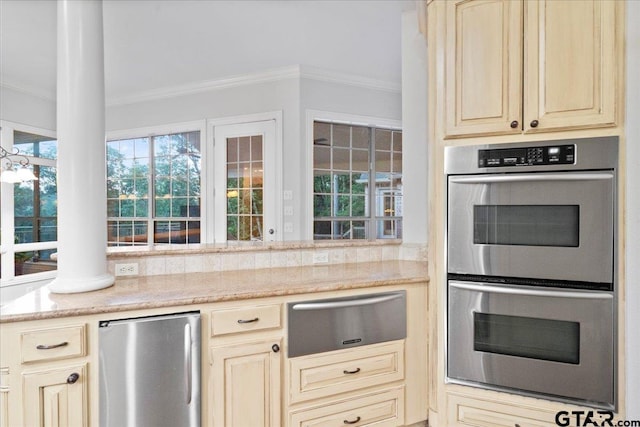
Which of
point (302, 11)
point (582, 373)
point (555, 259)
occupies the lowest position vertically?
point (582, 373)

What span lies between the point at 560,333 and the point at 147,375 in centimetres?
173

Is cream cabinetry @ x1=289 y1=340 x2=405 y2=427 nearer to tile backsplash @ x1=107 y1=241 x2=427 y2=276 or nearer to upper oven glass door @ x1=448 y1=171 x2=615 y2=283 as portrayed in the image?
upper oven glass door @ x1=448 y1=171 x2=615 y2=283

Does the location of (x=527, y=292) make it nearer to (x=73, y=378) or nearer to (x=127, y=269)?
(x=73, y=378)

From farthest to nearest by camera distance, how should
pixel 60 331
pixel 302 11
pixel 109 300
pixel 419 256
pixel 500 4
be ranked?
1. pixel 302 11
2. pixel 419 256
3. pixel 500 4
4. pixel 109 300
5. pixel 60 331

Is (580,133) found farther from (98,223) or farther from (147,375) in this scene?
(98,223)

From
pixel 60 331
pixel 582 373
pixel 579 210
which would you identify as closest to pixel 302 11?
pixel 579 210

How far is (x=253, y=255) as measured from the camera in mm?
2311

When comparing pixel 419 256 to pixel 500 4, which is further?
pixel 419 256

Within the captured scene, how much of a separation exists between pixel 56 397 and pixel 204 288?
64cm

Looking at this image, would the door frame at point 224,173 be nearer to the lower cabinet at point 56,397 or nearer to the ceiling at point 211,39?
the ceiling at point 211,39

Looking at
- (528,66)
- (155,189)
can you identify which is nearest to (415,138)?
(528,66)

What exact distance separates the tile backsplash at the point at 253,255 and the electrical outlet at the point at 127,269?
0.02 meters

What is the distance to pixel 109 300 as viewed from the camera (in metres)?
1.52
